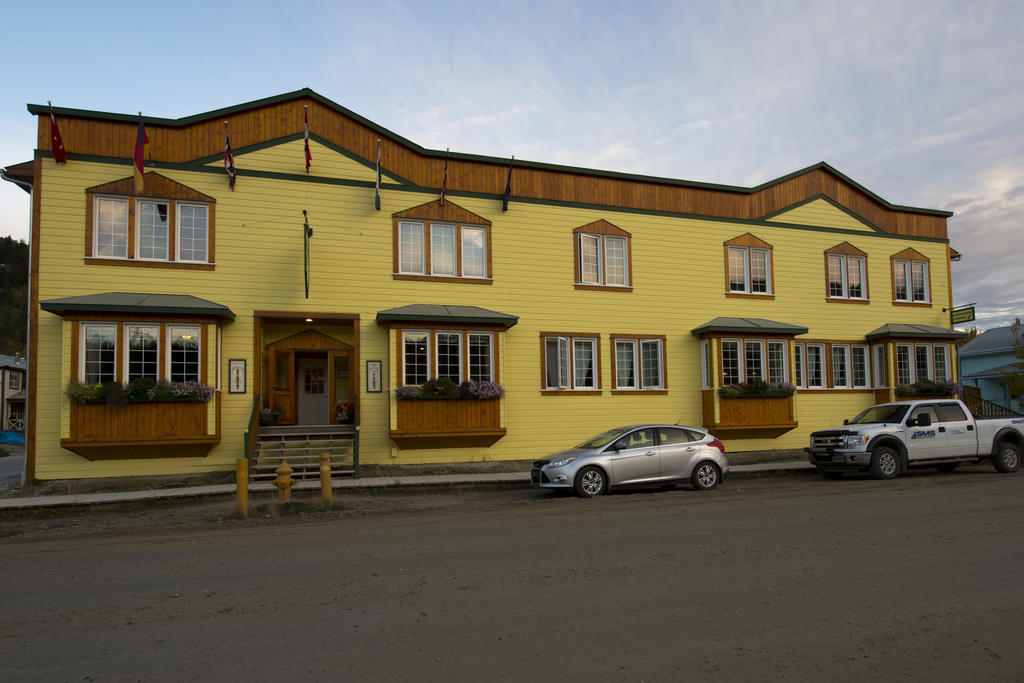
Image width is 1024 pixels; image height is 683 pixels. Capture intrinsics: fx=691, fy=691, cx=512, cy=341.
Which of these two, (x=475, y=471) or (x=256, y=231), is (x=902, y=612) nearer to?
(x=475, y=471)

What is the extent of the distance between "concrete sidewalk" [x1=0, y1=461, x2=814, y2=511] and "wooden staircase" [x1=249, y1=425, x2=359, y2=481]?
0.56 metres

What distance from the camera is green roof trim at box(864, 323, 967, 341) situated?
22.5 m

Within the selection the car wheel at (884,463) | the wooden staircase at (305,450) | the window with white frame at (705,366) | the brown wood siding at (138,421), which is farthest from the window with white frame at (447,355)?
the car wheel at (884,463)

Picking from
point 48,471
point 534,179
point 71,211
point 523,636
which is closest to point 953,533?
point 523,636

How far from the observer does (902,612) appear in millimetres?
5836

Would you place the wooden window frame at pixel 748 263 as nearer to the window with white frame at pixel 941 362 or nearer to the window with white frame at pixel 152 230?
the window with white frame at pixel 941 362

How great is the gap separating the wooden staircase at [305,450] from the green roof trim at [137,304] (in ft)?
10.4

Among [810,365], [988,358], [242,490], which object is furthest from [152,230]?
[988,358]

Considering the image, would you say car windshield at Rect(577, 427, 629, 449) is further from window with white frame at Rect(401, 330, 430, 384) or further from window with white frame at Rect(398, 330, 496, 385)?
window with white frame at Rect(401, 330, 430, 384)

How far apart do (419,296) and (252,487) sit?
6389mm

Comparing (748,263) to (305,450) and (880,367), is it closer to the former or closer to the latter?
(880,367)

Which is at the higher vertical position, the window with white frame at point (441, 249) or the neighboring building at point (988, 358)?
the window with white frame at point (441, 249)

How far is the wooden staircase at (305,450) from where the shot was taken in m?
16.2

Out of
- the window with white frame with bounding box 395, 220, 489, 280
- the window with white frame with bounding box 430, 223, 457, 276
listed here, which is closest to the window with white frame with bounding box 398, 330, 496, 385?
the window with white frame with bounding box 395, 220, 489, 280
